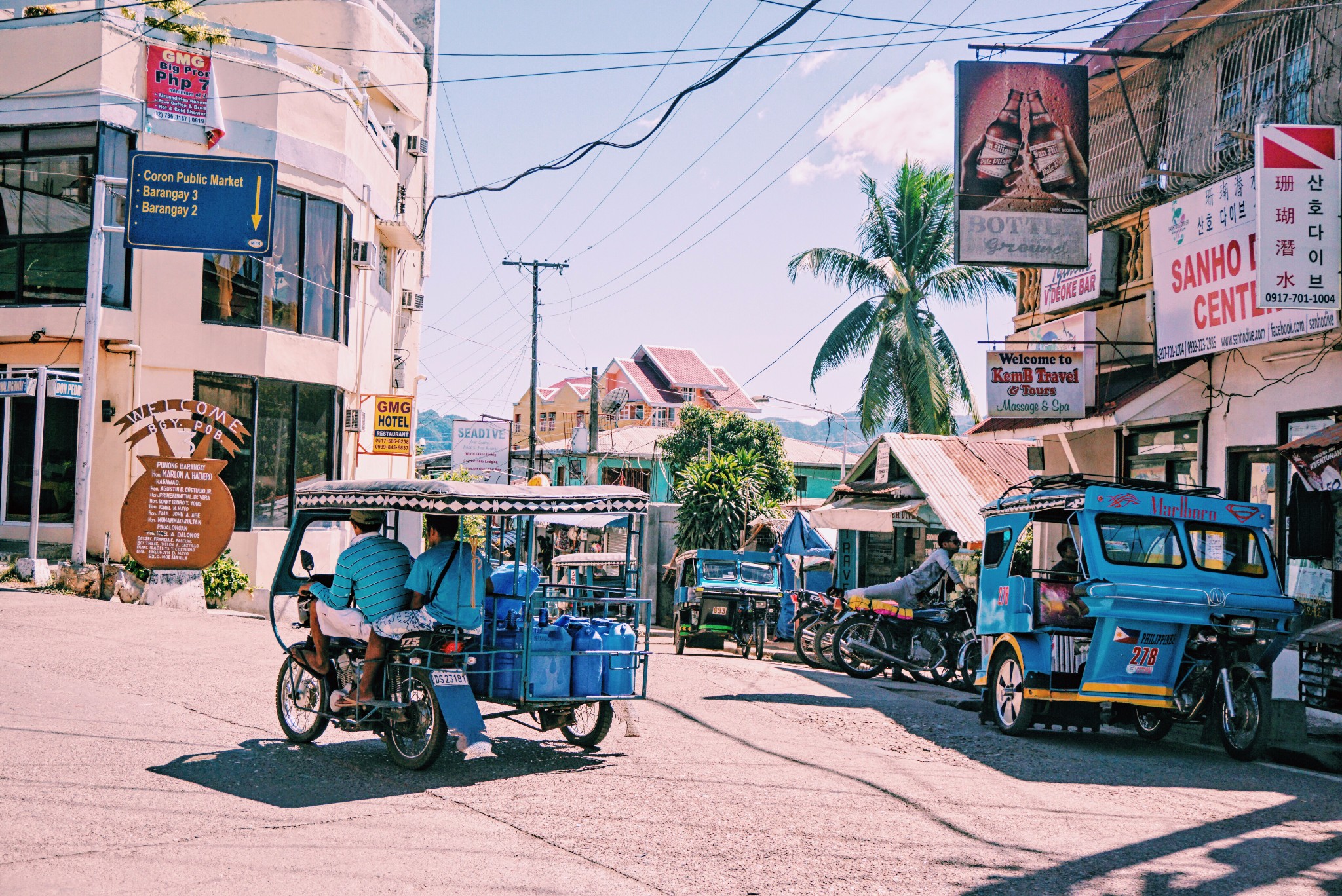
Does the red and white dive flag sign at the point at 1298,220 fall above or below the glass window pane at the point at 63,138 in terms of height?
below

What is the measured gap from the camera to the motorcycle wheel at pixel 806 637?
760 inches

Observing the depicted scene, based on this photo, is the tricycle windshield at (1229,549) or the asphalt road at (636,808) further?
the tricycle windshield at (1229,549)

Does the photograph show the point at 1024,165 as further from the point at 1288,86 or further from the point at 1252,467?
the point at 1252,467

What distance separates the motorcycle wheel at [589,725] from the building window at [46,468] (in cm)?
1426

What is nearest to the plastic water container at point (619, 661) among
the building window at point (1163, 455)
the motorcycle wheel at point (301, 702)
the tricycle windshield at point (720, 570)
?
the motorcycle wheel at point (301, 702)

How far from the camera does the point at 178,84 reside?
20.6 m

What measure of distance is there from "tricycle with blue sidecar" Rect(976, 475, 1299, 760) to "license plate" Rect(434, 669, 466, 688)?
17.4 feet

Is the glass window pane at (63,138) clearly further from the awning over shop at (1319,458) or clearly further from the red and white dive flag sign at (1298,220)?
the awning over shop at (1319,458)

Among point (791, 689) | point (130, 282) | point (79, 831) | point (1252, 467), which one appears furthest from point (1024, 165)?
point (130, 282)

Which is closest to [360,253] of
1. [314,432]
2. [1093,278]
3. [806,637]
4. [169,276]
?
[314,432]

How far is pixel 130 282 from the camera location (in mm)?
20250

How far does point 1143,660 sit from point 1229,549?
168 cm

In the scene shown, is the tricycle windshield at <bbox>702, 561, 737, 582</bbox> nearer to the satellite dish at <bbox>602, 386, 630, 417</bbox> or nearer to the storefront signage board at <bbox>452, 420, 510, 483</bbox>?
the storefront signage board at <bbox>452, 420, 510, 483</bbox>

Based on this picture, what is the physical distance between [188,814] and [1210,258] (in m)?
12.5
